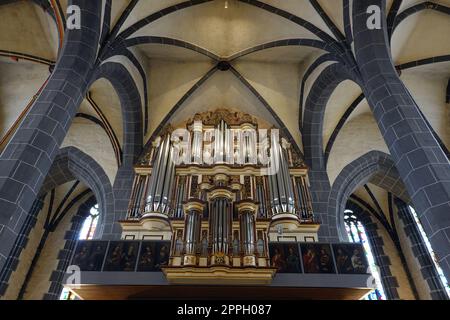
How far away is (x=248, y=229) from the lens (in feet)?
24.1

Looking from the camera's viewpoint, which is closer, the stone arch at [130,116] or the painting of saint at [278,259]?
the painting of saint at [278,259]

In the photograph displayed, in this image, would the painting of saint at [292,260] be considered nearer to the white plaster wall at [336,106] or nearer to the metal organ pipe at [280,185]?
the metal organ pipe at [280,185]

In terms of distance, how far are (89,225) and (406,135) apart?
12492 millimetres

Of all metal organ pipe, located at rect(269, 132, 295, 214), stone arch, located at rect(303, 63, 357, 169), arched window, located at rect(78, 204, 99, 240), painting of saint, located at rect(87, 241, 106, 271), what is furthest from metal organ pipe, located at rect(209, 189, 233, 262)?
arched window, located at rect(78, 204, 99, 240)

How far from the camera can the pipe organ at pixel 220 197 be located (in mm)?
6832

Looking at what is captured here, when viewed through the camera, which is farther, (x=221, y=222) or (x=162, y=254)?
(x=221, y=222)

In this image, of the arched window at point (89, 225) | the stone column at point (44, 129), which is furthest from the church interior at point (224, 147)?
the arched window at point (89, 225)

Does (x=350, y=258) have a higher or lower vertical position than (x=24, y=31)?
lower

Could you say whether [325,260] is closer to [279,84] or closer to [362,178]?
[362,178]

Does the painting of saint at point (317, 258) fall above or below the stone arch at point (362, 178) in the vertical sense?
below

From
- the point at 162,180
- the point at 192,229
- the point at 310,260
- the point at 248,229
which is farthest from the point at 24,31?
the point at 310,260

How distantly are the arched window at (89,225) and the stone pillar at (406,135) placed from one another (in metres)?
11.6

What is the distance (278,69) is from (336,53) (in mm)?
3074

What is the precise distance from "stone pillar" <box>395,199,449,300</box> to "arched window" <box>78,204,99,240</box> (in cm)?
1228
